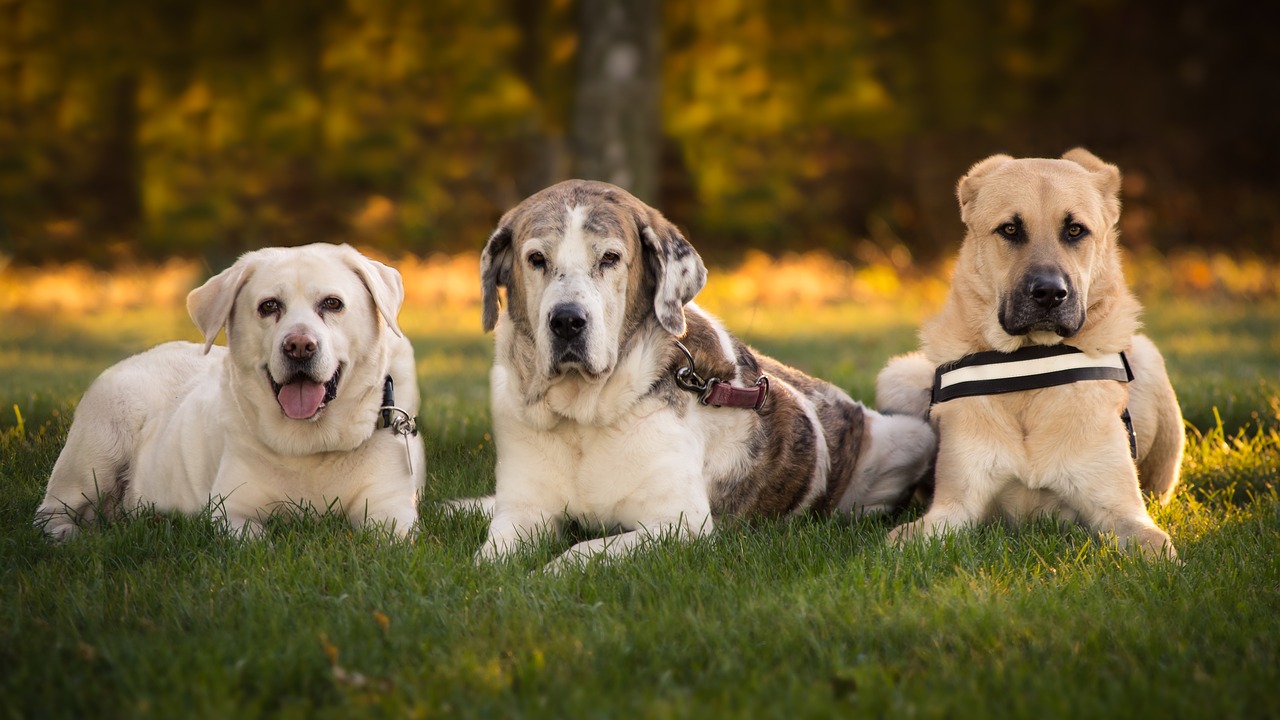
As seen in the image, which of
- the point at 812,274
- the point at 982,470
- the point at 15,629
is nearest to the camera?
the point at 15,629

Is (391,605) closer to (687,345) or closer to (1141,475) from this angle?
(687,345)

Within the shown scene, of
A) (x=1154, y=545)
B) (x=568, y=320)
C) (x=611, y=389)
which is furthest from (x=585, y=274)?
(x=1154, y=545)

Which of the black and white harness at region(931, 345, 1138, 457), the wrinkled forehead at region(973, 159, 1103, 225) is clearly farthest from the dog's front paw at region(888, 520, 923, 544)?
the wrinkled forehead at region(973, 159, 1103, 225)

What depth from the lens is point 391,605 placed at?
12.0ft

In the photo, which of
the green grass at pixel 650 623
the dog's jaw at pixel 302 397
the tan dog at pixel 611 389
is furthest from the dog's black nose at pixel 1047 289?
the dog's jaw at pixel 302 397

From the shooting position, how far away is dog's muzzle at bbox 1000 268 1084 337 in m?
4.43

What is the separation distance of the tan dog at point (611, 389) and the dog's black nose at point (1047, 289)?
1.19 metres

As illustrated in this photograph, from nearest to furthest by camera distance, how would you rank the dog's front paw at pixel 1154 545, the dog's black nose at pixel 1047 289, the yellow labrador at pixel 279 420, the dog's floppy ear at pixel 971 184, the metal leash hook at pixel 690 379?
the dog's front paw at pixel 1154 545 → the dog's black nose at pixel 1047 289 → the yellow labrador at pixel 279 420 → the metal leash hook at pixel 690 379 → the dog's floppy ear at pixel 971 184

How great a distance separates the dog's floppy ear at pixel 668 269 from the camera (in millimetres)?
4516

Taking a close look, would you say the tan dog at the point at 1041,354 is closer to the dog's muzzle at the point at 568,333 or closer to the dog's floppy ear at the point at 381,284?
the dog's muzzle at the point at 568,333

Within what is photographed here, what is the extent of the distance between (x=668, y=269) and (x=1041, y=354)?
1.60 metres

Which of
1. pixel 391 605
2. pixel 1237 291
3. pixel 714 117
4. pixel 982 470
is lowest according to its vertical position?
pixel 391 605

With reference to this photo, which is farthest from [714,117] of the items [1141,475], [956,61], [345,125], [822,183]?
[1141,475]

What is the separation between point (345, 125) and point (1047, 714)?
1424 centimetres
